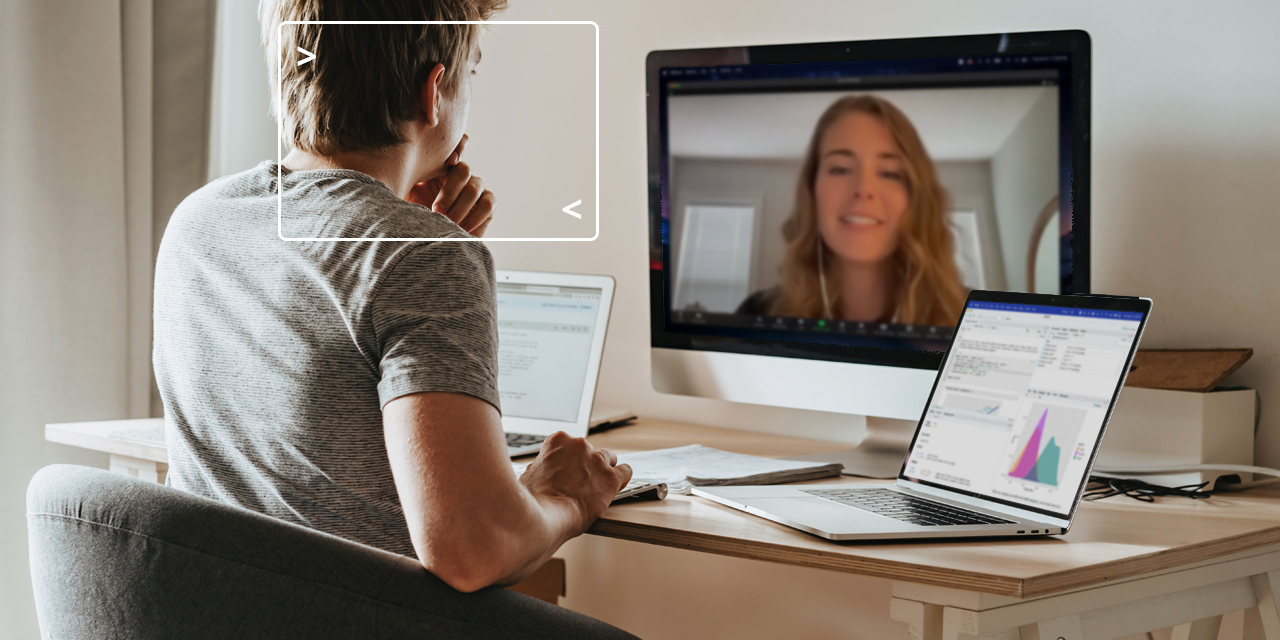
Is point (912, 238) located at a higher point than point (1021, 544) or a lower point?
higher

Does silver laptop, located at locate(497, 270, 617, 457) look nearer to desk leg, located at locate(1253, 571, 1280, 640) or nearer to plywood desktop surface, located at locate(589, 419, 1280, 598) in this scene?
plywood desktop surface, located at locate(589, 419, 1280, 598)

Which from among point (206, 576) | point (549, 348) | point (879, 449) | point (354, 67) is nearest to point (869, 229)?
point (879, 449)

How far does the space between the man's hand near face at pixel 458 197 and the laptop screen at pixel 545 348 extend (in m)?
0.20

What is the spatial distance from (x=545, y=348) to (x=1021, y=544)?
32.1 inches

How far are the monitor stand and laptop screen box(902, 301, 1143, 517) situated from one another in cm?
17

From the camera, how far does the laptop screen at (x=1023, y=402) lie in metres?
0.97

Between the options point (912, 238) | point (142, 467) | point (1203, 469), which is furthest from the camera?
point (142, 467)

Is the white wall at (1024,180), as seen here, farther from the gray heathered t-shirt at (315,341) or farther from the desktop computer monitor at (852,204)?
the gray heathered t-shirt at (315,341)

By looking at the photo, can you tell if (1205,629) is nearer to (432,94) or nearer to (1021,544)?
(1021,544)

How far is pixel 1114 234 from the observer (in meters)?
1.36

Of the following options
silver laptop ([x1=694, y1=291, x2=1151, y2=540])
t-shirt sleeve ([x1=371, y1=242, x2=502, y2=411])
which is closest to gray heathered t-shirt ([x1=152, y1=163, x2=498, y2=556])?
t-shirt sleeve ([x1=371, y1=242, x2=502, y2=411])

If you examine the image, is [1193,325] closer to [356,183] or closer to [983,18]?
[983,18]

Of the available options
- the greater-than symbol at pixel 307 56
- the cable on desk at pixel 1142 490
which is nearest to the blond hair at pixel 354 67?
the greater-than symbol at pixel 307 56

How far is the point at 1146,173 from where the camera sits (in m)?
1.33
